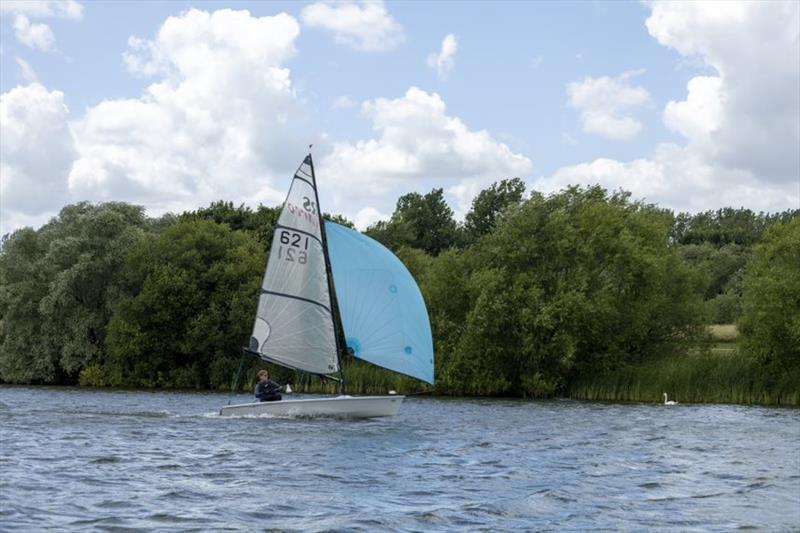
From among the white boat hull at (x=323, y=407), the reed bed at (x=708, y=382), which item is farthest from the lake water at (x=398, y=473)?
the reed bed at (x=708, y=382)

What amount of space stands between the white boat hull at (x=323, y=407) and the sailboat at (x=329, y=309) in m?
0.03

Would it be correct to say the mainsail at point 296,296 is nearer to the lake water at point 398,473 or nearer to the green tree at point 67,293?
the lake water at point 398,473

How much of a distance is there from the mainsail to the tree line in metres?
21.5

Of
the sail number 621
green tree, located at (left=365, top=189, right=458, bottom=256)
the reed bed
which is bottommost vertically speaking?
the reed bed

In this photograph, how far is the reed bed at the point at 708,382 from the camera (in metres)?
50.3

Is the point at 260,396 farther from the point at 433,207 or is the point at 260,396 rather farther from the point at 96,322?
the point at 433,207

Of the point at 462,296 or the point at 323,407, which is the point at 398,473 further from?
the point at 462,296

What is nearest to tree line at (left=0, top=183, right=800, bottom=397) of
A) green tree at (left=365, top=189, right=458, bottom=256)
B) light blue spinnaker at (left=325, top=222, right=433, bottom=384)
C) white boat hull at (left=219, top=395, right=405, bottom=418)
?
light blue spinnaker at (left=325, top=222, right=433, bottom=384)

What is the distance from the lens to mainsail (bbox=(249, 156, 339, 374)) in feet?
124

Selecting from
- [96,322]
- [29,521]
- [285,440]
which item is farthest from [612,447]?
[96,322]

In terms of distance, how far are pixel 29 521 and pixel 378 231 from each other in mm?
97898

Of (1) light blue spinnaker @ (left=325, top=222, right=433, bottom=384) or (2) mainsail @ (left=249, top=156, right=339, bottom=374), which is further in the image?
(2) mainsail @ (left=249, top=156, right=339, bottom=374)

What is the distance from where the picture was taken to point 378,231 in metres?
114

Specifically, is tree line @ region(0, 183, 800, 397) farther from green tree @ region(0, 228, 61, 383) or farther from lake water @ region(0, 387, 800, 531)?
lake water @ region(0, 387, 800, 531)
